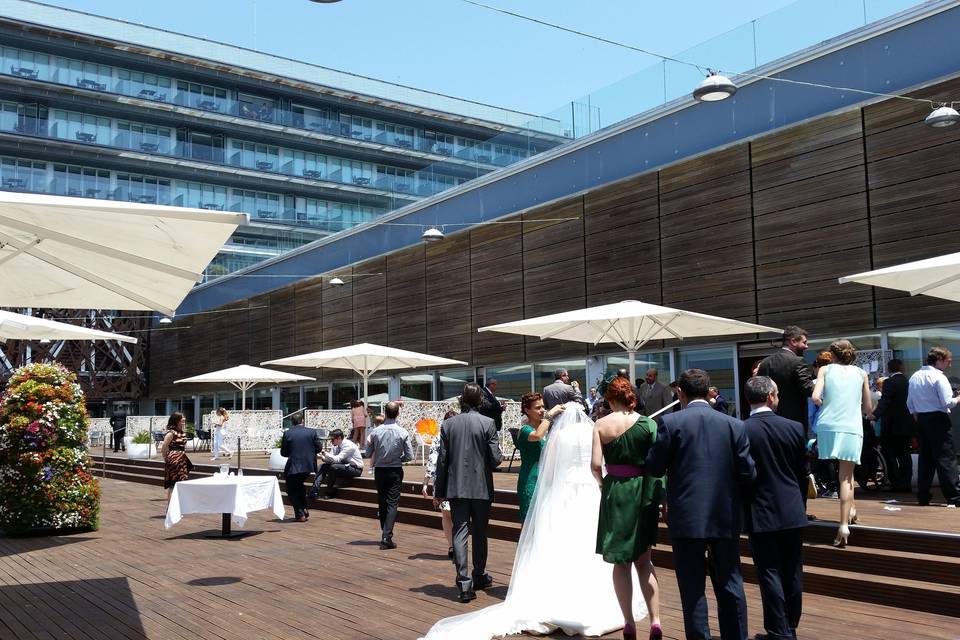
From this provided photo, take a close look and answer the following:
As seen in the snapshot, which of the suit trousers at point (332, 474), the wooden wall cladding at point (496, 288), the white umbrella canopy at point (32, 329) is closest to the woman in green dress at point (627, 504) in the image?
the white umbrella canopy at point (32, 329)

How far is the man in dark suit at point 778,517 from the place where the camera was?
511 centimetres

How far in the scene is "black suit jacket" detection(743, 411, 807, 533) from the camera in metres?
5.12

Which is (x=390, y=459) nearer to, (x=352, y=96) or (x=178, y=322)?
(x=178, y=322)

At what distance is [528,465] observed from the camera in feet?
23.9

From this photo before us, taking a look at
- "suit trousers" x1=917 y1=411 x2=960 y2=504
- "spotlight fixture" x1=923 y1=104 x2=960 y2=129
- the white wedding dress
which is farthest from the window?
"suit trousers" x1=917 y1=411 x2=960 y2=504

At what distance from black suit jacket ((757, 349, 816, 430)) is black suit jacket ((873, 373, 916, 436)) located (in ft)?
8.87

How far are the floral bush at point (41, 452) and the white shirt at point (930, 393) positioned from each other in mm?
10224

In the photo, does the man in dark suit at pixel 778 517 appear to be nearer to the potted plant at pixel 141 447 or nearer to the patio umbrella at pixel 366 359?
the patio umbrella at pixel 366 359

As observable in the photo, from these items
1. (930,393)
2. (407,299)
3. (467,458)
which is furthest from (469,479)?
(407,299)

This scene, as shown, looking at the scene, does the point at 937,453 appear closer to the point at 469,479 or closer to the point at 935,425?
the point at 935,425

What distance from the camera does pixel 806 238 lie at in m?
13.0

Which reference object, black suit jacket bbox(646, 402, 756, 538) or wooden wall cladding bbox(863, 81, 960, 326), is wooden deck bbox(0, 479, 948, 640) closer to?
black suit jacket bbox(646, 402, 756, 538)

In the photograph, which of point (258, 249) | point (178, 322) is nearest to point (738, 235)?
point (258, 249)

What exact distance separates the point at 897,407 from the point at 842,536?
309cm
